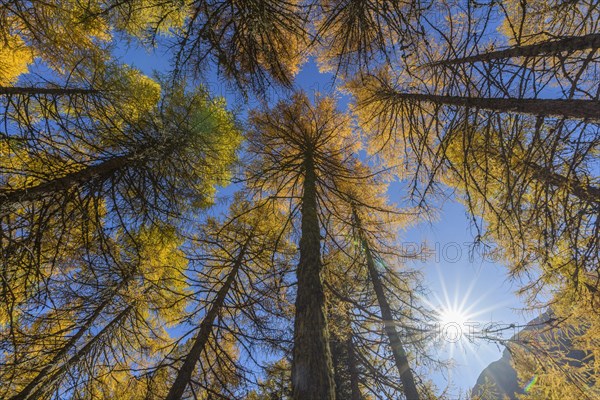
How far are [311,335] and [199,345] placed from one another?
2950mm

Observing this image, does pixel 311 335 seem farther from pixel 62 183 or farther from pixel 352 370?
pixel 352 370

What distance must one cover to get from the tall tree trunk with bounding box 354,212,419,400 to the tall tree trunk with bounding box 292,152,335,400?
180cm

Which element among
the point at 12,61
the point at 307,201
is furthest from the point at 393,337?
the point at 12,61

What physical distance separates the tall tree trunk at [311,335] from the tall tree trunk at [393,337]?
1799 millimetres

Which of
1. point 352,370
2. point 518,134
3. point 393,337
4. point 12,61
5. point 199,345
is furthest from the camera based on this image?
point 352,370

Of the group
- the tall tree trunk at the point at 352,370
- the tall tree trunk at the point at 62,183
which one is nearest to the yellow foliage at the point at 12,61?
the tall tree trunk at the point at 62,183

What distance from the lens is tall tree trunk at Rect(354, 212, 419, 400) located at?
607cm

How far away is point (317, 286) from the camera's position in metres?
3.84

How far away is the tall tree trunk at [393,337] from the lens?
6.07 meters

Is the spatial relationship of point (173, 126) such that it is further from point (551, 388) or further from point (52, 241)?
point (551, 388)

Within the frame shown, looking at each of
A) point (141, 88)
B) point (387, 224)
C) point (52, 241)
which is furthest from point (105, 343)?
point (387, 224)

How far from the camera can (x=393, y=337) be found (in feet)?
21.6

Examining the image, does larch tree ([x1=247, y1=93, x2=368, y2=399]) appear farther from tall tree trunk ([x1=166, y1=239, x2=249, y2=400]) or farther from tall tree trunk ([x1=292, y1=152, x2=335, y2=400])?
tall tree trunk ([x1=166, y1=239, x2=249, y2=400])

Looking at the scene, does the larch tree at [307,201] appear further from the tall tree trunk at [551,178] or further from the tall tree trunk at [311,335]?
the tall tree trunk at [551,178]
